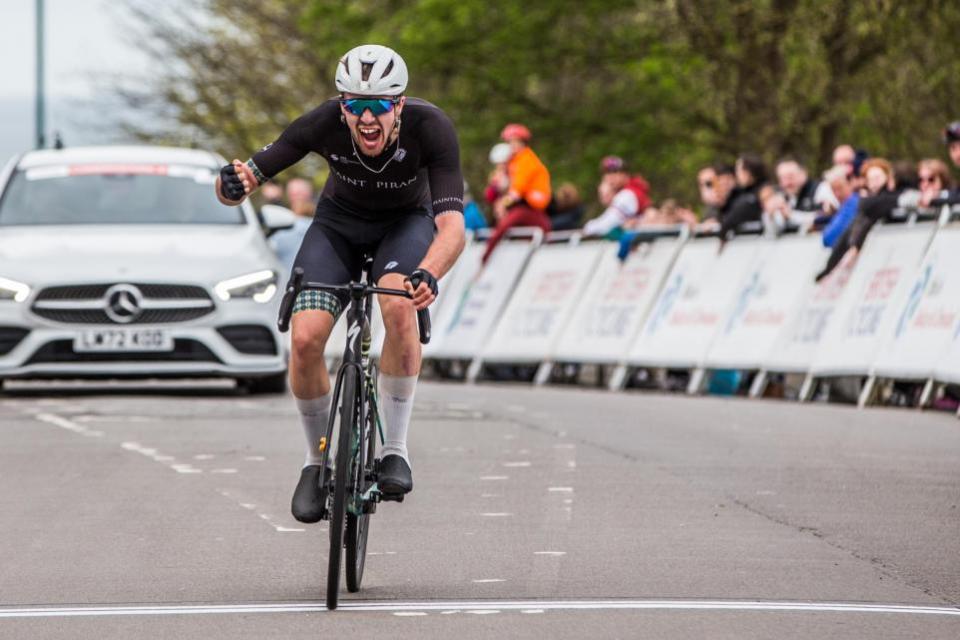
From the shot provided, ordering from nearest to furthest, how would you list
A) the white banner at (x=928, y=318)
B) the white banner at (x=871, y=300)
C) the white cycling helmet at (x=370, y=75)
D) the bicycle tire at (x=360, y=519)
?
1. the bicycle tire at (x=360, y=519)
2. the white cycling helmet at (x=370, y=75)
3. the white banner at (x=928, y=318)
4. the white banner at (x=871, y=300)

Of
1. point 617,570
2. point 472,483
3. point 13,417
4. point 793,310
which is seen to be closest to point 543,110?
point 793,310

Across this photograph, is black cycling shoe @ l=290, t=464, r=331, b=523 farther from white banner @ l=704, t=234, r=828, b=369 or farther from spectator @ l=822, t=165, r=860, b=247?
white banner @ l=704, t=234, r=828, b=369

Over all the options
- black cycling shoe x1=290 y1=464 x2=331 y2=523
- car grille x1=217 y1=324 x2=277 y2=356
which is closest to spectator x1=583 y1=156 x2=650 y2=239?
car grille x1=217 y1=324 x2=277 y2=356

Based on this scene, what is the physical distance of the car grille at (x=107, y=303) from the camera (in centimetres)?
1675

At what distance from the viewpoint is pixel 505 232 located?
23.6 meters

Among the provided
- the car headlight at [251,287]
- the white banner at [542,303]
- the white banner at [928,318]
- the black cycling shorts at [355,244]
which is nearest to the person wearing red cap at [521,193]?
the white banner at [542,303]

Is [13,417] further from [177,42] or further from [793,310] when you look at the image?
[177,42]

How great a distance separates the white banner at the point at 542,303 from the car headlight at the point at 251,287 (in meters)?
5.34

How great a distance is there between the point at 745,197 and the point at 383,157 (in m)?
12.1

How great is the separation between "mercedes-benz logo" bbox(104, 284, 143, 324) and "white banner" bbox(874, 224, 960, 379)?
18.4ft

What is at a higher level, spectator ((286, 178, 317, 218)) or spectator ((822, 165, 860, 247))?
spectator ((822, 165, 860, 247))

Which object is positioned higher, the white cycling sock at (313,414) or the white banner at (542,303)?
the white cycling sock at (313,414)

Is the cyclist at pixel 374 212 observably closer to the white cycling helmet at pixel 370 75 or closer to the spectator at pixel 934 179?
the white cycling helmet at pixel 370 75

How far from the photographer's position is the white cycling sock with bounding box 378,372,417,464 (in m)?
8.41
